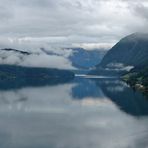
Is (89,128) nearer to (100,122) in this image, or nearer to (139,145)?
(100,122)

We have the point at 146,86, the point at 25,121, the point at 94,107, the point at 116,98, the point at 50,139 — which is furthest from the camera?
the point at 146,86

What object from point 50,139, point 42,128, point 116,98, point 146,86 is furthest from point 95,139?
point 146,86

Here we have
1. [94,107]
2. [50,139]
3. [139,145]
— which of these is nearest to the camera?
[139,145]

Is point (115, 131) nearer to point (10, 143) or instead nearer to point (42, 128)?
point (42, 128)

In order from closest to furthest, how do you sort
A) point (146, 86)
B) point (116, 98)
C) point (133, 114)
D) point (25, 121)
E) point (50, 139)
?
point (50, 139)
point (25, 121)
point (133, 114)
point (116, 98)
point (146, 86)

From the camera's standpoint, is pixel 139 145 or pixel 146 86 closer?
pixel 139 145

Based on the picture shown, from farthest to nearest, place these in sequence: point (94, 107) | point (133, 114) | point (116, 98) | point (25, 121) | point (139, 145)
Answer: point (116, 98), point (94, 107), point (133, 114), point (25, 121), point (139, 145)

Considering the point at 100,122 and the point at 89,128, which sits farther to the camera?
the point at 100,122

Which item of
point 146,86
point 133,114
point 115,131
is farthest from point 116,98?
point 115,131
